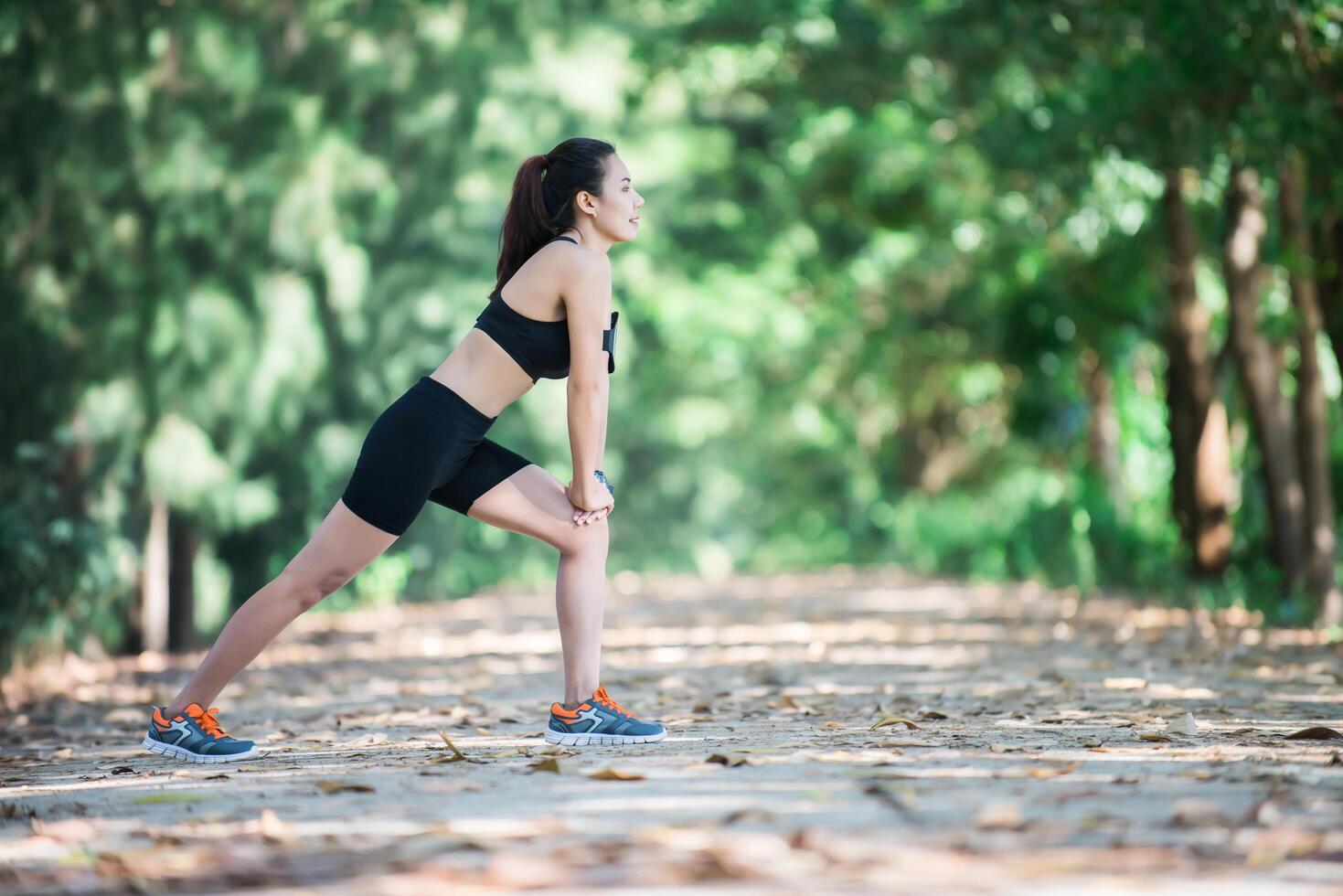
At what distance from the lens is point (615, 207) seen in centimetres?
584

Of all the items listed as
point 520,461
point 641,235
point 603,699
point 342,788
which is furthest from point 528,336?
point 641,235

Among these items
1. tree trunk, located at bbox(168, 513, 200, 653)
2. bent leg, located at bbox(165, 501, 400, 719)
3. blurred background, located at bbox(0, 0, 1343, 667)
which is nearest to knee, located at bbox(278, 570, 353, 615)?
bent leg, located at bbox(165, 501, 400, 719)

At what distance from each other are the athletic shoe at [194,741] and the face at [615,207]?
6.87 ft

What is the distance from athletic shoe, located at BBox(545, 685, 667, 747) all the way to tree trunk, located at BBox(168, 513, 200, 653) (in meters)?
9.54

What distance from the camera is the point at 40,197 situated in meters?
11.6

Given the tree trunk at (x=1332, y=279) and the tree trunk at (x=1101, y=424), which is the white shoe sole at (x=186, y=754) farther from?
the tree trunk at (x=1101, y=424)

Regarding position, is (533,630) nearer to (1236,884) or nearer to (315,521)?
(315,521)

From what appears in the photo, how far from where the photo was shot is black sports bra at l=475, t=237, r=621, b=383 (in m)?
5.65

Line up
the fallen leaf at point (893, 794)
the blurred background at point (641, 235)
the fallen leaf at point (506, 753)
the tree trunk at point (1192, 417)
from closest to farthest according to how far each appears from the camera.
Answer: the fallen leaf at point (893, 794) → the fallen leaf at point (506, 753) → the blurred background at point (641, 235) → the tree trunk at point (1192, 417)

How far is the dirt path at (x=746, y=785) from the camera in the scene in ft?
11.3

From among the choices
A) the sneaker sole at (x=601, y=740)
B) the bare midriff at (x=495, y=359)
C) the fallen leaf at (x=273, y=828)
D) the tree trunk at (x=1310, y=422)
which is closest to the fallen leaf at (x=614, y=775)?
the fallen leaf at (x=273, y=828)

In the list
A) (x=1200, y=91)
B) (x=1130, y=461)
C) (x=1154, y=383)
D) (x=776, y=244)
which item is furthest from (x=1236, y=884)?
(x=776, y=244)

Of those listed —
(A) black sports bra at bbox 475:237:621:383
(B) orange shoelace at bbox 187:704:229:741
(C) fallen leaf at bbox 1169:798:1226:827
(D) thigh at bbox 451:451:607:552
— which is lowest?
(C) fallen leaf at bbox 1169:798:1226:827

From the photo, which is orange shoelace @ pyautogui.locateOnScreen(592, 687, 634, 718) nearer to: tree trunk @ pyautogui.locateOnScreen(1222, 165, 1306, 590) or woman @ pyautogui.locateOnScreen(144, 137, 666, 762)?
woman @ pyautogui.locateOnScreen(144, 137, 666, 762)
